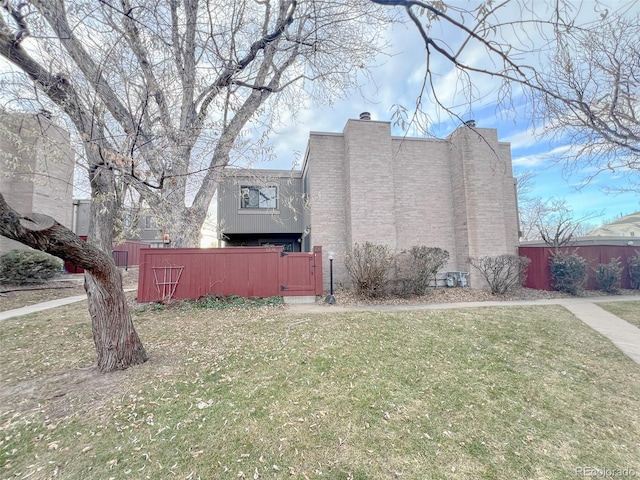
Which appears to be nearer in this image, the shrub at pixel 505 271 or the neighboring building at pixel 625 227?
the shrub at pixel 505 271

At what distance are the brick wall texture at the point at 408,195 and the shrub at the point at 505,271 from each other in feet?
2.50

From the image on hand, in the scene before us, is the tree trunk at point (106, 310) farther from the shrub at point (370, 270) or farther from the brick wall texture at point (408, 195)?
the brick wall texture at point (408, 195)

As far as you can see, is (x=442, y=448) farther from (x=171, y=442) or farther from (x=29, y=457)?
(x=29, y=457)

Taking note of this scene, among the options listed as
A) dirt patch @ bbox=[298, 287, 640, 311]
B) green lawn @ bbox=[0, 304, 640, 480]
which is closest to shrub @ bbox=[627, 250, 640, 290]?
dirt patch @ bbox=[298, 287, 640, 311]

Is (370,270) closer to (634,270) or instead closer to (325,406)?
(325,406)

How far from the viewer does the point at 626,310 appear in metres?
7.00

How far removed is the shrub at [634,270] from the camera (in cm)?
1016

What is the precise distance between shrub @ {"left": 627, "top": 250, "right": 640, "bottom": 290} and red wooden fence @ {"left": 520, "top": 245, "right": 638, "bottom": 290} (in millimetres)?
119

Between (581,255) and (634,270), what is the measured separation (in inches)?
83.0

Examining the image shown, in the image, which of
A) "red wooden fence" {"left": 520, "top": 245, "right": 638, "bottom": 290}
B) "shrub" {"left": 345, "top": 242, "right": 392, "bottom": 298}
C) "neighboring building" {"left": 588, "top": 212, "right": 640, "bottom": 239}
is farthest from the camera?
"neighboring building" {"left": 588, "top": 212, "right": 640, "bottom": 239}

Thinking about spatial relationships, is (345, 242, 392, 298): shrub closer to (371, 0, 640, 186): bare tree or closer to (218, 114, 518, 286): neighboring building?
(218, 114, 518, 286): neighboring building

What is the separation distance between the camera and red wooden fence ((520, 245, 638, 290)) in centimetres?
991

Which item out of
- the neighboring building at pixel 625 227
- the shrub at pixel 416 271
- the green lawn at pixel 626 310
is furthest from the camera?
the neighboring building at pixel 625 227

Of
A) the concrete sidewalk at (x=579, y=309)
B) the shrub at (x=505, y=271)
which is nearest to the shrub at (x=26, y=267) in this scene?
the concrete sidewalk at (x=579, y=309)
